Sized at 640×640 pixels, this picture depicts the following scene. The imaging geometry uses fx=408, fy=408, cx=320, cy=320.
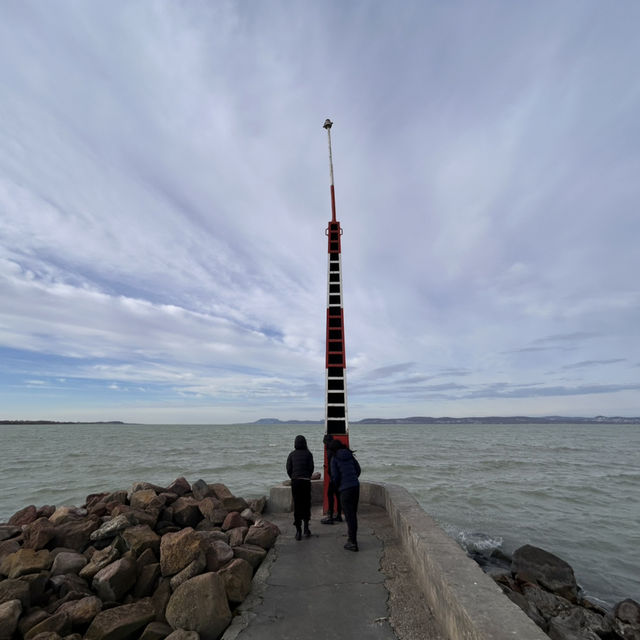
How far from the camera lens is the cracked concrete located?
3762 mm

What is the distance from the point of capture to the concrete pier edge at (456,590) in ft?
9.30

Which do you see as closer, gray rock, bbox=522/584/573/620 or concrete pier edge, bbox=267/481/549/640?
concrete pier edge, bbox=267/481/549/640

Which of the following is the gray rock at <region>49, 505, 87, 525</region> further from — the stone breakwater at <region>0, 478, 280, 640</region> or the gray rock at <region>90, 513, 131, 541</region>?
the gray rock at <region>90, 513, 131, 541</region>

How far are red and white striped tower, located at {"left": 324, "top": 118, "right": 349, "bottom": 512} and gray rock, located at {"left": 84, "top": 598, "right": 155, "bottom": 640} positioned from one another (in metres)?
4.02

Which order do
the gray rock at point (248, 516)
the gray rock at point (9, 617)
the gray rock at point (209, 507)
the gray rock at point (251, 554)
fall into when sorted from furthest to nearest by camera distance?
the gray rock at point (248, 516) → the gray rock at point (209, 507) → the gray rock at point (251, 554) → the gray rock at point (9, 617)

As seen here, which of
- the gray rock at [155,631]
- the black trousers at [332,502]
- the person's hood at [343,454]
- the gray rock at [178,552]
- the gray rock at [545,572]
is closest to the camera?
the gray rock at [155,631]

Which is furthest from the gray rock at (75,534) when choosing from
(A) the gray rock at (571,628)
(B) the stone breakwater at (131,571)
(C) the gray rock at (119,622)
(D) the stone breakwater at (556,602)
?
(A) the gray rock at (571,628)

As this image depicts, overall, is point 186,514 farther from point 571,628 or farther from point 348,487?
point 571,628

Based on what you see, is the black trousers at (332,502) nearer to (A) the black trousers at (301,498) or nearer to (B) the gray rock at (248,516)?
(A) the black trousers at (301,498)

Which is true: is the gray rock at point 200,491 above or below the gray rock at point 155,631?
above

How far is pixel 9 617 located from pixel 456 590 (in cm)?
430

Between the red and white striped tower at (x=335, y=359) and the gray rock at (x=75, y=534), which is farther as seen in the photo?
the red and white striped tower at (x=335, y=359)

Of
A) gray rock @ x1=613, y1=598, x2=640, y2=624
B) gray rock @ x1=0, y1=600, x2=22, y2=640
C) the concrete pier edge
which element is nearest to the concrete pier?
the concrete pier edge

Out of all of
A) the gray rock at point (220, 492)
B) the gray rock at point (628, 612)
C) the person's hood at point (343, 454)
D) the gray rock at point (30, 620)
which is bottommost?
the gray rock at point (628, 612)
